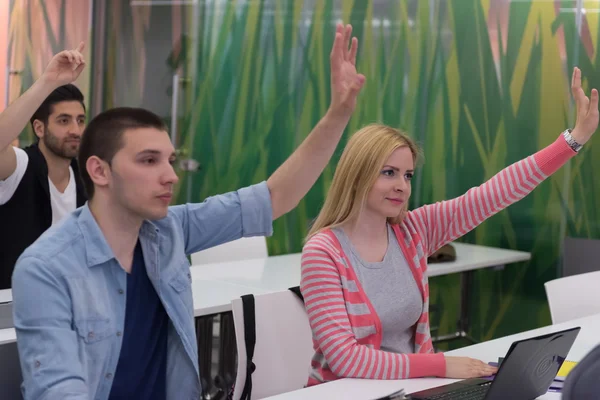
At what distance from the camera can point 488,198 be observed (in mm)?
2680

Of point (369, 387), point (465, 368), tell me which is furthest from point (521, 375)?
point (369, 387)

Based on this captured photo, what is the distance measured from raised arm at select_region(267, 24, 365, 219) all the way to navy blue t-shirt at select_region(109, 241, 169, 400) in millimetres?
403

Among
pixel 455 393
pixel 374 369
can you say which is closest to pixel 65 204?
pixel 374 369

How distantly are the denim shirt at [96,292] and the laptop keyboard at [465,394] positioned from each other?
23.8 inches

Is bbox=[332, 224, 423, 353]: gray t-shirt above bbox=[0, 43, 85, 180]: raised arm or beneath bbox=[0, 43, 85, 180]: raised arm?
beneath

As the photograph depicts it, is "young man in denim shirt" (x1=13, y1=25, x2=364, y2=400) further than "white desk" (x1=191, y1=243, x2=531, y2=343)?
No

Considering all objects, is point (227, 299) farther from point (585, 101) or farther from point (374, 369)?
point (585, 101)

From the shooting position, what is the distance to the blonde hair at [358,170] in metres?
2.48

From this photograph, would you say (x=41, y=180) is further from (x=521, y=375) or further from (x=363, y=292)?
(x=521, y=375)

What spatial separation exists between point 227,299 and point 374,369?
1288 mm

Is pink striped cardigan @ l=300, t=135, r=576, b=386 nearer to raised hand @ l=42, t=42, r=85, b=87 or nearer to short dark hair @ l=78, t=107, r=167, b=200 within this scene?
short dark hair @ l=78, t=107, r=167, b=200

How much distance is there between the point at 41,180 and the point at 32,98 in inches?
27.5

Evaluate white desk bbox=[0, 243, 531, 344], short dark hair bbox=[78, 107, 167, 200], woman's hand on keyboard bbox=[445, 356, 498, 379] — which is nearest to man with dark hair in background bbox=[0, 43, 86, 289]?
white desk bbox=[0, 243, 531, 344]

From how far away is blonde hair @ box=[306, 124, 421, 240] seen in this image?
2480 millimetres
